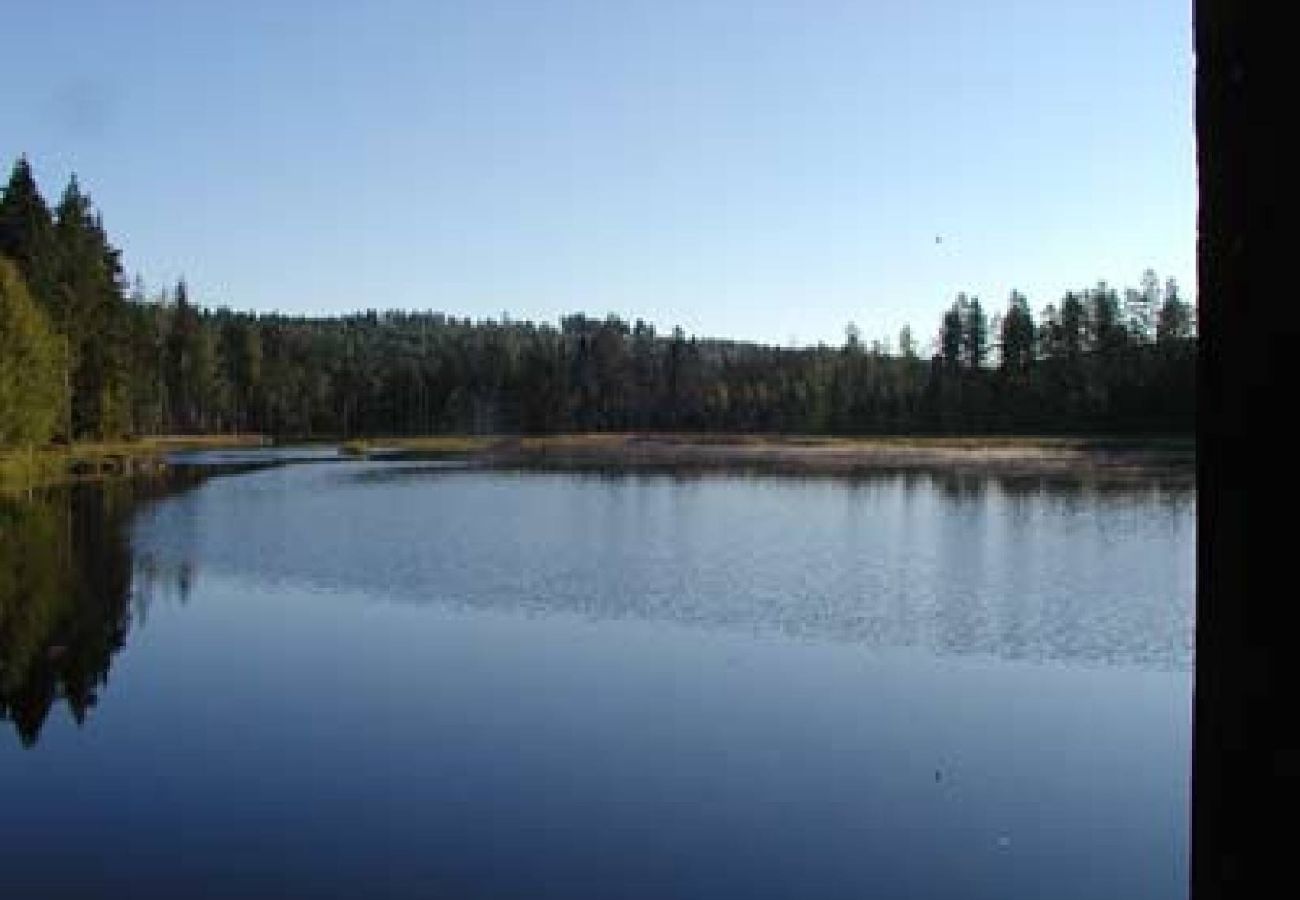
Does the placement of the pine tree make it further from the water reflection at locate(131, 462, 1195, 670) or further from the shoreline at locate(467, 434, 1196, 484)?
the shoreline at locate(467, 434, 1196, 484)

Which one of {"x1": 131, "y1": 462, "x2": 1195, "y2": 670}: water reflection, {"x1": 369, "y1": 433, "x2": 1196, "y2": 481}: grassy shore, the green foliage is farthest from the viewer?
{"x1": 369, "y1": 433, "x2": 1196, "y2": 481}: grassy shore

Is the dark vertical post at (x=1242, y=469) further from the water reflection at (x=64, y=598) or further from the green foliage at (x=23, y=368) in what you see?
A: the green foliage at (x=23, y=368)

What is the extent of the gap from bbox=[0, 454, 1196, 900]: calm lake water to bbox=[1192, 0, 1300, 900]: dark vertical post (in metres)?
10.8

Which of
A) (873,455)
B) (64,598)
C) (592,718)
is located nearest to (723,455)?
(873,455)

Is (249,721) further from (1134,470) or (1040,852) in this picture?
(1134,470)

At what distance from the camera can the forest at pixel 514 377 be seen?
71.1 meters

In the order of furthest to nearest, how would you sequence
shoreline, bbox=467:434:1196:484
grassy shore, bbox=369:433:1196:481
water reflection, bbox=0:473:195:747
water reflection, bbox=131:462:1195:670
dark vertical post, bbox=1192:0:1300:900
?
grassy shore, bbox=369:433:1196:481
shoreline, bbox=467:434:1196:484
water reflection, bbox=131:462:1195:670
water reflection, bbox=0:473:195:747
dark vertical post, bbox=1192:0:1300:900

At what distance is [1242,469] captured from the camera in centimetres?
176

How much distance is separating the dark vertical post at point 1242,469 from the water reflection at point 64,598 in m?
18.4

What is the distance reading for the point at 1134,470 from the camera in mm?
79438

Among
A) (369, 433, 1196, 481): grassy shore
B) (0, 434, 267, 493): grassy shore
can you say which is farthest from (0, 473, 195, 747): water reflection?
(369, 433, 1196, 481): grassy shore

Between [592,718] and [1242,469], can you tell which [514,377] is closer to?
[592,718]

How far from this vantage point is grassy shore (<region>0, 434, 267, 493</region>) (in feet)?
183

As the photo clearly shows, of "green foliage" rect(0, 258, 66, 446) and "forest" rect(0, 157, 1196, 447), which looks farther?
"forest" rect(0, 157, 1196, 447)
